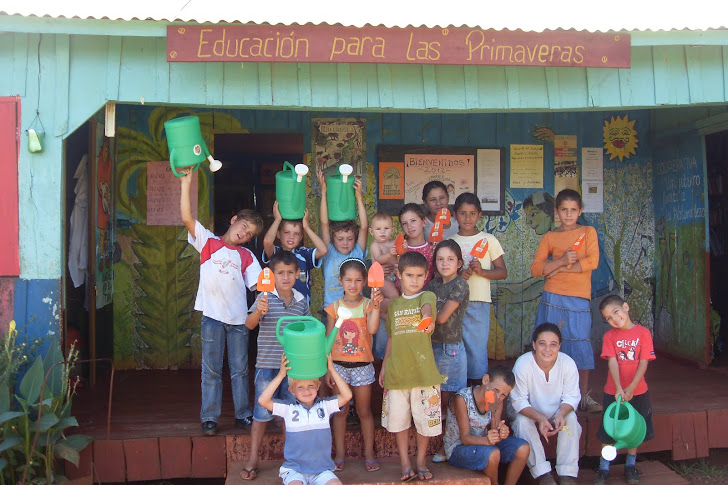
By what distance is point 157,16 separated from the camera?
→ 3805mm

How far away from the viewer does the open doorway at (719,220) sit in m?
6.84

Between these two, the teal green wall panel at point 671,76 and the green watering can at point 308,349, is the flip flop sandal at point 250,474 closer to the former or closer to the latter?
the green watering can at point 308,349

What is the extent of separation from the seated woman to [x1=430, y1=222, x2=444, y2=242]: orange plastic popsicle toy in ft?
2.91

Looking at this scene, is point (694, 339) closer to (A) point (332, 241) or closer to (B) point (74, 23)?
(A) point (332, 241)

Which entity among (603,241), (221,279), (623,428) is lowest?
(623,428)

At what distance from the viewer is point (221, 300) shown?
415cm

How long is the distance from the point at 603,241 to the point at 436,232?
2.75m

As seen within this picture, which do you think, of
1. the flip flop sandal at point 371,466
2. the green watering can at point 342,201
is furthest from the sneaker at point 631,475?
the green watering can at point 342,201

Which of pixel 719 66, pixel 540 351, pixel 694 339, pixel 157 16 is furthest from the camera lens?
pixel 694 339

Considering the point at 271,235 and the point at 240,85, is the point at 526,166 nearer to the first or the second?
the point at 271,235

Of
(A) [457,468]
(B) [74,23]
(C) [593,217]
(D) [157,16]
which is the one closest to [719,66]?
(C) [593,217]

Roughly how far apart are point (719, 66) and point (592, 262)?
5.24 feet

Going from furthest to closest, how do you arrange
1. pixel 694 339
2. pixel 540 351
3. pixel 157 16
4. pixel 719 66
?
pixel 694 339, pixel 719 66, pixel 540 351, pixel 157 16

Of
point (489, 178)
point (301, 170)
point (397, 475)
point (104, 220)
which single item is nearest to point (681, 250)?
point (489, 178)
